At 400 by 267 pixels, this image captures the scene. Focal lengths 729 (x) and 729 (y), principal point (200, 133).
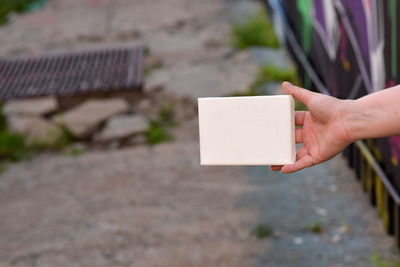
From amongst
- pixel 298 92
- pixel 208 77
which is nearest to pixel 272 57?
pixel 208 77

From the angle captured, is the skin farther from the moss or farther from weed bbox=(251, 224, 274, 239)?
weed bbox=(251, 224, 274, 239)

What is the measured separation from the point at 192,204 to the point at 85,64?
10.5 feet

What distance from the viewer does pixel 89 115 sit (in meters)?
5.79

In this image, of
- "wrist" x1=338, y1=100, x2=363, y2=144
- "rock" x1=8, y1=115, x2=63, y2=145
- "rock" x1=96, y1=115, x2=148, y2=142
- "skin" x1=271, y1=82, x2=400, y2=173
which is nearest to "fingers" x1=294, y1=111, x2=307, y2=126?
"skin" x1=271, y1=82, x2=400, y2=173

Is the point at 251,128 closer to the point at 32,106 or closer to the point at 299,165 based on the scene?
the point at 299,165

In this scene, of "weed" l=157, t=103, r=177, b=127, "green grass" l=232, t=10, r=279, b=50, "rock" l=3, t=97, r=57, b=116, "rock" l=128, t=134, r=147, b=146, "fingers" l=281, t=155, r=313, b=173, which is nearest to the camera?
"fingers" l=281, t=155, r=313, b=173

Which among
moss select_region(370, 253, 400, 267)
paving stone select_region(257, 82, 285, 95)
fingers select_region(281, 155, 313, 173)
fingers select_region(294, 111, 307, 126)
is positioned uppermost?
fingers select_region(294, 111, 307, 126)

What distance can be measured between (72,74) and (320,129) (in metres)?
4.81

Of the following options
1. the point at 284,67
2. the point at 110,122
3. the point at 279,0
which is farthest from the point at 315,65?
the point at 279,0

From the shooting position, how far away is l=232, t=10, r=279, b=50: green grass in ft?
22.7

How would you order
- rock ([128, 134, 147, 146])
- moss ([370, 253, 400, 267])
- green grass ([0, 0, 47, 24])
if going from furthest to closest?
green grass ([0, 0, 47, 24]), rock ([128, 134, 147, 146]), moss ([370, 253, 400, 267])

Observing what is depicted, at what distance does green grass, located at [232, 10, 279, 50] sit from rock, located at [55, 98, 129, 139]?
156cm

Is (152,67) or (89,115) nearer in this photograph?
(89,115)

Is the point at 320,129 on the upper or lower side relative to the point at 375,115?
lower
